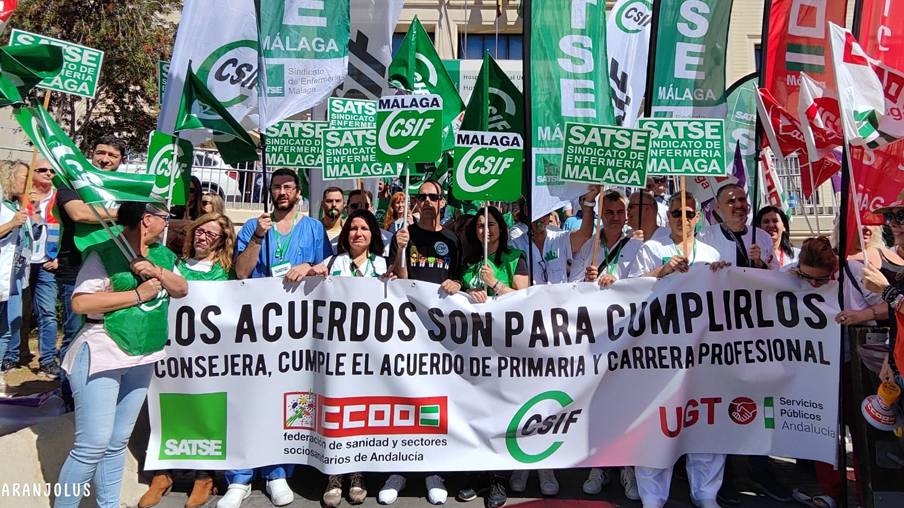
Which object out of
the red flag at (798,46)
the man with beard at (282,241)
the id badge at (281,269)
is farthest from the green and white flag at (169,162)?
the red flag at (798,46)

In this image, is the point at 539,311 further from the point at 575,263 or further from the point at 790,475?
the point at 790,475

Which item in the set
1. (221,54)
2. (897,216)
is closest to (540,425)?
(897,216)

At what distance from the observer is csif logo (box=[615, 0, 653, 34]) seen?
26.3ft

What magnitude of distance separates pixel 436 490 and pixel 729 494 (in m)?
1.99

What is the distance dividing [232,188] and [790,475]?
10.8m

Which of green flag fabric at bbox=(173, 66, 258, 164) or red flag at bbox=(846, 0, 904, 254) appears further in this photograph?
green flag fabric at bbox=(173, 66, 258, 164)

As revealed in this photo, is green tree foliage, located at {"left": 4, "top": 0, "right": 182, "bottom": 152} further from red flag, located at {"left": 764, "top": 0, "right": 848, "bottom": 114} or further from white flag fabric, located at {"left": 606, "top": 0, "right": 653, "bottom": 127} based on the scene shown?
red flag, located at {"left": 764, "top": 0, "right": 848, "bottom": 114}

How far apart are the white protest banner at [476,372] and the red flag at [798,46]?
2.26 meters

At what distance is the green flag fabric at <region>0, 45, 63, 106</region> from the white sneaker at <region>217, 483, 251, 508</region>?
268 centimetres

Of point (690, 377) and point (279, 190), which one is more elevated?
point (279, 190)

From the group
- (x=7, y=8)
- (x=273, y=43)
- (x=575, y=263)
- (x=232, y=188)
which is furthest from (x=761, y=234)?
(x=232, y=188)

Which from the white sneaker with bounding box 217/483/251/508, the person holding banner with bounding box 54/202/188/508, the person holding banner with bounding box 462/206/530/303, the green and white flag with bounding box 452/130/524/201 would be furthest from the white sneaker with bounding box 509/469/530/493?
the person holding banner with bounding box 54/202/188/508

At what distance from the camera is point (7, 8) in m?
4.86

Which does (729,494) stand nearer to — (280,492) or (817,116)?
(817,116)
